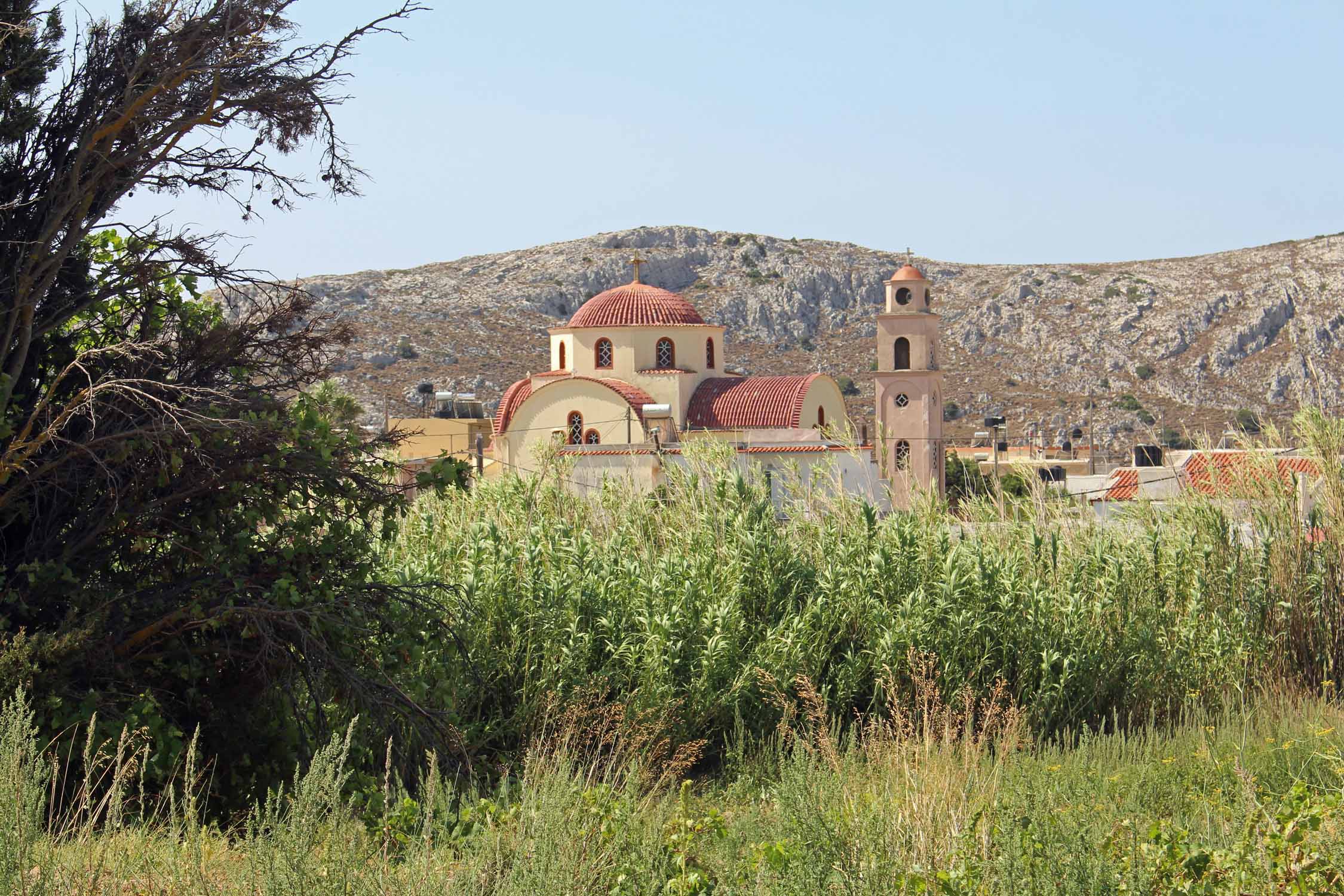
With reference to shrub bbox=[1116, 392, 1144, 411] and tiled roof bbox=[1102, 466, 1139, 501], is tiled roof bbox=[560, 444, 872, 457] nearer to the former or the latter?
tiled roof bbox=[1102, 466, 1139, 501]

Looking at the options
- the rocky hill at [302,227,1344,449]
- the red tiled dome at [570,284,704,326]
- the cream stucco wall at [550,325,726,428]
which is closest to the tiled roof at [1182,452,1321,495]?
A: the cream stucco wall at [550,325,726,428]

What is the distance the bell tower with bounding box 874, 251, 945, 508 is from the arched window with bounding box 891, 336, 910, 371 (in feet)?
0.05

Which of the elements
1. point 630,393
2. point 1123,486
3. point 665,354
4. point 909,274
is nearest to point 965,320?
point 909,274

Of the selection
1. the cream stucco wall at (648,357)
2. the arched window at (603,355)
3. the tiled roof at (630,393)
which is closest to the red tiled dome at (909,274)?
the cream stucco wall at (648,357)

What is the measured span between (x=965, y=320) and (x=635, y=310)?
43.9 meters

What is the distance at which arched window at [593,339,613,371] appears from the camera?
3475cm

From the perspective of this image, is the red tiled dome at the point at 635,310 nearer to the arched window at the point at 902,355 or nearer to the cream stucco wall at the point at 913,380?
the cream stucco wall at the point at 913,380

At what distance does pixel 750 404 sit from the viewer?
109 ft

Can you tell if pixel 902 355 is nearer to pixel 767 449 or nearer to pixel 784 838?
pixel 767 449

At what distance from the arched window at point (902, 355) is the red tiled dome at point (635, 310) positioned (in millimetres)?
5178

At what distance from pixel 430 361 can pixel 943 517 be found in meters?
58.6

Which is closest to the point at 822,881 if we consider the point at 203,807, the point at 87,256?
the point at 203,807

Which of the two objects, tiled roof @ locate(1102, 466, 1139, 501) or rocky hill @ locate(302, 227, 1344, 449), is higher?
rocky hill @ locate(302, 227, 1344, 449)

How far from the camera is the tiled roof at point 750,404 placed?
32.3 metres
